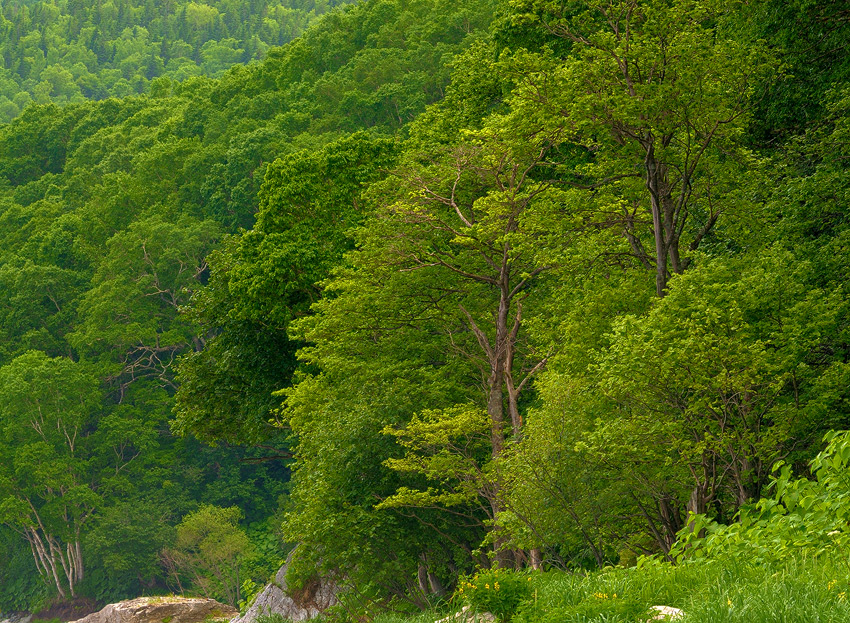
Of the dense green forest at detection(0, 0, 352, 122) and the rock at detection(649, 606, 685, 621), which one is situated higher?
the dense green forest at detection(0, 0, 352, 122)

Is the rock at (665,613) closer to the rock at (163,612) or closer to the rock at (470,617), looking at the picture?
the rock at (470,617)

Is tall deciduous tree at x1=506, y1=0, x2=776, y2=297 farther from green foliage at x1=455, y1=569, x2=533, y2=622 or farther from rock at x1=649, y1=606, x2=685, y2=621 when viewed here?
rock at x1=649, y1=606, x2=685, y2=621

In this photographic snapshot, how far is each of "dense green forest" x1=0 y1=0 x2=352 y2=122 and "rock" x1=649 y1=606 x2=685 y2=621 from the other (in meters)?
133

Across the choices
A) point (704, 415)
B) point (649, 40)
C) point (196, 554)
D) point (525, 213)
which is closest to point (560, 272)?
point (525, 213)

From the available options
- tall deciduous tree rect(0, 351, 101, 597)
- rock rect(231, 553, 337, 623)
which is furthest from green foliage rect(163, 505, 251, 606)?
rock rect(231, 553, 337, 623)

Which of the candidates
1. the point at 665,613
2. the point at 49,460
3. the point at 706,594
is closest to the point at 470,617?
the point at 665,613

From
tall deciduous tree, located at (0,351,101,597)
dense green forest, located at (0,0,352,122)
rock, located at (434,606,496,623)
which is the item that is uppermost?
dense green forest, located at (0,0,352,122)

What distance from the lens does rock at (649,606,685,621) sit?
262 inches

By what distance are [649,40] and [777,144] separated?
15.9 ft

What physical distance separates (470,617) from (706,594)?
235cm

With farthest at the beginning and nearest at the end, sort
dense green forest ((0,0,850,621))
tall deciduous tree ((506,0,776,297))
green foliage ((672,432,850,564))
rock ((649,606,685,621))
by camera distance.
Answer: tall deciduous tree ((506,0,776,297)) → dense green forest ((0,0,850,621)) → green foliage ((672,432,850,564)) → rock ((649,606,685,621))

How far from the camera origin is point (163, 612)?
29562 mm

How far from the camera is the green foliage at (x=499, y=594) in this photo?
842cm

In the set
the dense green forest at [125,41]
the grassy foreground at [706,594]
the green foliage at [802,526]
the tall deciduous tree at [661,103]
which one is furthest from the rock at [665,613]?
the dense green forest at [125,41]
